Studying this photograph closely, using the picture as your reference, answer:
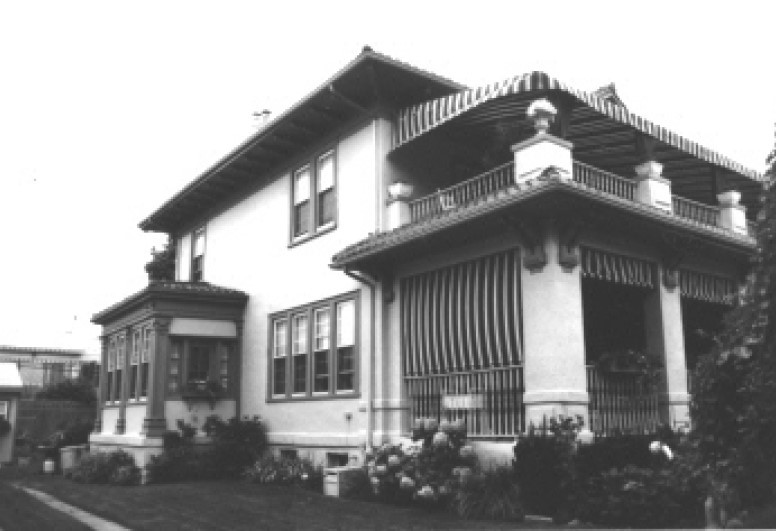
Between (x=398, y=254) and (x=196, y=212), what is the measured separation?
10432mm

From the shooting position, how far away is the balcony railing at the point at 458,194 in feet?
39.9

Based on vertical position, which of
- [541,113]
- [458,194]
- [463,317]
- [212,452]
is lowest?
[212,452]

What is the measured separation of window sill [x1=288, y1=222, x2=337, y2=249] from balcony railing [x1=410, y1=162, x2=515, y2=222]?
2301 millimetres

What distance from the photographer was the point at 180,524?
955cm

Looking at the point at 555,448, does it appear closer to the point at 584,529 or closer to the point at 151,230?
the point at 584,529

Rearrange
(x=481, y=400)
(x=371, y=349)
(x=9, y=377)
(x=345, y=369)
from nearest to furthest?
(x=481, y=400) → (x=371, y=349) → (x=345, y=369) → (x=9, y=377)

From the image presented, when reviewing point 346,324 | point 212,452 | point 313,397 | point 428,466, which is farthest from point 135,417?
point 428,466

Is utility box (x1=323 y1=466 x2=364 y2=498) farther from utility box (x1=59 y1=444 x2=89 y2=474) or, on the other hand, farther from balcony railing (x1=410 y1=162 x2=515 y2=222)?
utility box (x1=59 y1=444 x2=89 y2=474)

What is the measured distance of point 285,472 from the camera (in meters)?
14.4

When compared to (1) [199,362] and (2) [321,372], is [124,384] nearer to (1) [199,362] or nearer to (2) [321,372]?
(1) [199,362]

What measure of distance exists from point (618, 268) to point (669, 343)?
5.02ft

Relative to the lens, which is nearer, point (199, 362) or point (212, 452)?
point (212, 452)

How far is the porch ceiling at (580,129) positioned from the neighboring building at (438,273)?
50mm

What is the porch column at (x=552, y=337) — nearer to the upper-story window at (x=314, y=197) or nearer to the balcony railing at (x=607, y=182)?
the balcony railing at (x=607, y=182)
